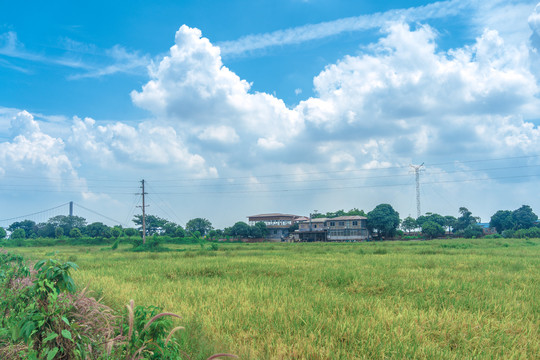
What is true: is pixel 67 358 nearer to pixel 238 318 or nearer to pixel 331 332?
pixel 238 318

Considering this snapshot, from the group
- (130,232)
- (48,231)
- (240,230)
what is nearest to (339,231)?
(240,230)

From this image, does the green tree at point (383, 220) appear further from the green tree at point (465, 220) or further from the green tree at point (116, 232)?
the green tree at point (116, 232)

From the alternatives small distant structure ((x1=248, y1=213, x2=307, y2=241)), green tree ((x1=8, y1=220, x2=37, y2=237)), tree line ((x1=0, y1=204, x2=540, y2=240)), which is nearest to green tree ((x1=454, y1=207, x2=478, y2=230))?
tree line ((x1=0, y1=204, x2=540, y2=240))

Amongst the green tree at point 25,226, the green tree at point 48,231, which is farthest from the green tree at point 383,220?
the green tree at point 25,226

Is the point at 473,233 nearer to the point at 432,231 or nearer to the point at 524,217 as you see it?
the point at 432,231

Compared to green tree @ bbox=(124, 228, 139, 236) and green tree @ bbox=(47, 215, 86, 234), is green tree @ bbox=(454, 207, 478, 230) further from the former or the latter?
green tree @ bbox=(47, 215, 86, 234)

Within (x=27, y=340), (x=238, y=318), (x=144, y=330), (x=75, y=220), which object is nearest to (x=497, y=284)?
(x=238, y=318)

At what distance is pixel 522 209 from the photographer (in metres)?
65.0

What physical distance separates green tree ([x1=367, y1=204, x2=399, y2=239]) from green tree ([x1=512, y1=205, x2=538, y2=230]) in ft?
71.3

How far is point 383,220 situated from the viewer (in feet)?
188

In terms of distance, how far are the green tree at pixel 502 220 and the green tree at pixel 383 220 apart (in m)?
21.9

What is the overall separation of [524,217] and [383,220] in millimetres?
27530

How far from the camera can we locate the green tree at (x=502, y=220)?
63750mm

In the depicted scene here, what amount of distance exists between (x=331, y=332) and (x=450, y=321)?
6.52 feet
